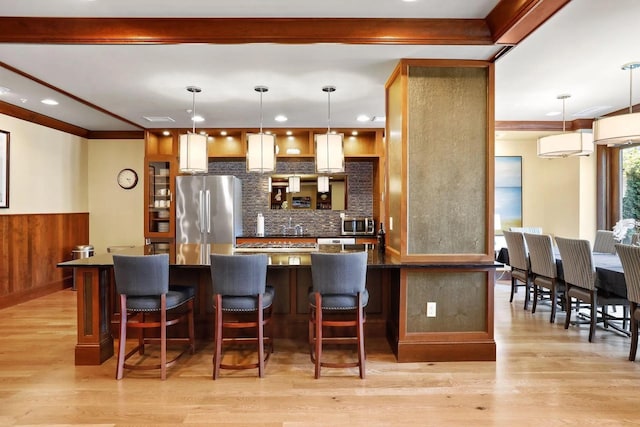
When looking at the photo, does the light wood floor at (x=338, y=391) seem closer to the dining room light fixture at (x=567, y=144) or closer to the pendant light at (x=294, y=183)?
the dining room light fixture at (x=567, y=144)

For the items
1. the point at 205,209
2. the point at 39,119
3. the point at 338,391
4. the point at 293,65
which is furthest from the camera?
the point at 205,209

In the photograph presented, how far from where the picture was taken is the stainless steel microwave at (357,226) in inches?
258

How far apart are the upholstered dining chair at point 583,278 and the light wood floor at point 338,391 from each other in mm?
363

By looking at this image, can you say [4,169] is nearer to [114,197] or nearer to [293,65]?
[114,197]

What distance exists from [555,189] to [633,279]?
3736mm

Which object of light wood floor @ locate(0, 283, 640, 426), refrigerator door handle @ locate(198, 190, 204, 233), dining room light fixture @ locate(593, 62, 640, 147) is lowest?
light wood floor @ locate(0, 283, 640, 426)

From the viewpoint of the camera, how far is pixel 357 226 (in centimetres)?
662

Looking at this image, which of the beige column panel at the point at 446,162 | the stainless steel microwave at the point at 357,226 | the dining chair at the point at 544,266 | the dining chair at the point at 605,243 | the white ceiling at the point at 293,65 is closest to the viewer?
the white ceiling at the point at 293,65

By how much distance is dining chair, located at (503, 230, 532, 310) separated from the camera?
505 cm

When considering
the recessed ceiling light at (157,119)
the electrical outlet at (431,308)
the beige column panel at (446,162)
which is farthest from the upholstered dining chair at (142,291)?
the recessed ceiling light at (157,119)

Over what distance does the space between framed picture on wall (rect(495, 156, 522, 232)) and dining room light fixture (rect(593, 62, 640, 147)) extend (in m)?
3.17

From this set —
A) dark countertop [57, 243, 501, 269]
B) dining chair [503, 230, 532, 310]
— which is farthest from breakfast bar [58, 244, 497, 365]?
dining chair [503, 230, 532, 310]

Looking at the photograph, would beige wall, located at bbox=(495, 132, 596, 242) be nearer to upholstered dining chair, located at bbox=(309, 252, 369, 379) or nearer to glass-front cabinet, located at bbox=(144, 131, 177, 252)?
upholstered dining chair, located at bbox=(309, 252, 369, 379)

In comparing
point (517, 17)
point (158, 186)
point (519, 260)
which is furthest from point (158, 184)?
point (517, 17)
